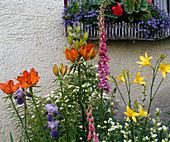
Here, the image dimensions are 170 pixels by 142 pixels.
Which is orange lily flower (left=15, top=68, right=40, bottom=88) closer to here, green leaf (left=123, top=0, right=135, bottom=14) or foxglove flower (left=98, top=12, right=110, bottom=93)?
foxglove flower (left=98, top=12, right=110, bottom=93)

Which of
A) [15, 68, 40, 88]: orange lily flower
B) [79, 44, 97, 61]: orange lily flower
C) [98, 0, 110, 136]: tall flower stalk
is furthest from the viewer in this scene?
[98, 0, 110, 136]: tall flower stalk

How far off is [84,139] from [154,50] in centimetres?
Result: 200

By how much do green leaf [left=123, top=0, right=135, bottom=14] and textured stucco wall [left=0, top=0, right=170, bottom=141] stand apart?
1.62 ft

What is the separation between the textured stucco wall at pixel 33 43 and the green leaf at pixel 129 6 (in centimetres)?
49

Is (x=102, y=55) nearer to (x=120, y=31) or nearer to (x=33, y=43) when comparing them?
(x=120, y=31)

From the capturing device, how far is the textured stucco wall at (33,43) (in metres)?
2.86

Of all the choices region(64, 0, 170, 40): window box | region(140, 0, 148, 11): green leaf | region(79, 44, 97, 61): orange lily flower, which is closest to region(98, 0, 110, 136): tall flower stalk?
region(79, 44, 97, 61): orange lily flower

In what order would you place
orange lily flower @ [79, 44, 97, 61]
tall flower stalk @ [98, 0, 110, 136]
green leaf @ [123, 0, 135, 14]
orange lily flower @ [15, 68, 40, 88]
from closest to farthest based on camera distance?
1. orange lily flower @ [15, 68, 40, 88]
2. orange lily flower @ [79, 44, 97, 61]
3. tall flower stalk @ [98, 0, 110, 136]
4. green leaf @ [123, 0, 135, 14]

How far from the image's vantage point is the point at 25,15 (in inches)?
115

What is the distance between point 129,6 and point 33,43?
146 centimetres

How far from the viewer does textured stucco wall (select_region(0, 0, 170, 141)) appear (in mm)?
2857

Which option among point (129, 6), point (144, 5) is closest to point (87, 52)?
point (129, 6)

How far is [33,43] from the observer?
9.68 ft

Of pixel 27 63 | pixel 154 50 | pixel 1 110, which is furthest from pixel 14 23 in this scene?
pixel 154 50
